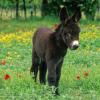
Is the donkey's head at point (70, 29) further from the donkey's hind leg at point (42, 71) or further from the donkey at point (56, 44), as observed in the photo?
the donkey's hind leg at point (42, 71)

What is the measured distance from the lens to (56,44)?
30.5 ft

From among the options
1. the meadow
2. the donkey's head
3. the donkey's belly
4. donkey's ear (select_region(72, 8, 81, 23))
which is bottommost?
the meadow

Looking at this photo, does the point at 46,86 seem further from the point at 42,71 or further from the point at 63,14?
the point at 42,71

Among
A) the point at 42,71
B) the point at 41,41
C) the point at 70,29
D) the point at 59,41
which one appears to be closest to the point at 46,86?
the point at 70,29

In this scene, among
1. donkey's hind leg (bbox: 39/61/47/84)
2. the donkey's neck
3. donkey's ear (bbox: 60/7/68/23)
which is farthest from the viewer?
donkey's hind leg (bbox: 39/61/47/84)

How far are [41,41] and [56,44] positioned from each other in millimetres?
683

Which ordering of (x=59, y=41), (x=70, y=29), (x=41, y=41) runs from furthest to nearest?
(x=41, y=41) → (x=59, y=41) → (x=70, y=29)

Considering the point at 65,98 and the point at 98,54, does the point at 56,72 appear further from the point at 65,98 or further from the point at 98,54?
the point at 98,54

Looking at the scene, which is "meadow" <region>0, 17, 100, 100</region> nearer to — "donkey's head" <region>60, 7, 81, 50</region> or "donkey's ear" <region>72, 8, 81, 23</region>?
"donkey's head" <region>60, 7, 81, 50</region>

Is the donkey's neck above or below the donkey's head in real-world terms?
below

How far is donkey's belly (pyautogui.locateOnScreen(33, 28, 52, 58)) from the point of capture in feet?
31.7

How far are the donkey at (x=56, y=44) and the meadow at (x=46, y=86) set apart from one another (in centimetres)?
38

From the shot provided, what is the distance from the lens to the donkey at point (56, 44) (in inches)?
342

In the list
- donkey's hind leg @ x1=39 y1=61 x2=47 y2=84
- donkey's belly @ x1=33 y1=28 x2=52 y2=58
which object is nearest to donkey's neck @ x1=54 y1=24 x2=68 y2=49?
donkey's belly @ x1=33 y1=28 x2=52 y2=58
